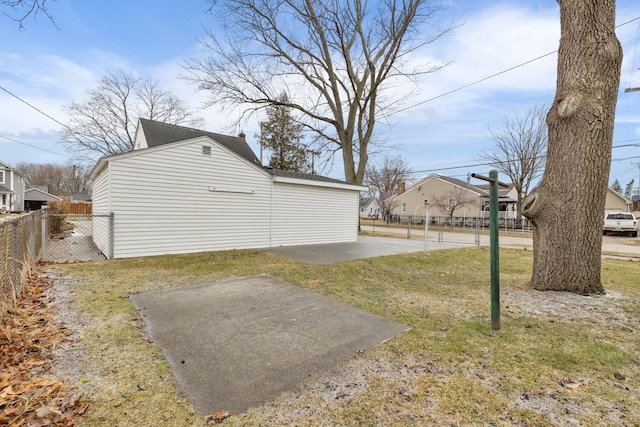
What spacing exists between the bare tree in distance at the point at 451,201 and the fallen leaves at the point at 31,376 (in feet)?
101

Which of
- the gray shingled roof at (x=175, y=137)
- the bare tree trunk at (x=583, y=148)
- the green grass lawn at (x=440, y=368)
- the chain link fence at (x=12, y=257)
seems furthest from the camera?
the gray shingled roof at (x=175, y=137)

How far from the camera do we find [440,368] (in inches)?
90.4

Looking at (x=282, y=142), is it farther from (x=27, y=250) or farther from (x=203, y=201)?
(x=27, y=250)

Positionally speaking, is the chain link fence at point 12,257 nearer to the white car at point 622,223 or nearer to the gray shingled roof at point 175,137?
the gray shingled roof at point 175,137

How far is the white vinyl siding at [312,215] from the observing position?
9539 millimetres

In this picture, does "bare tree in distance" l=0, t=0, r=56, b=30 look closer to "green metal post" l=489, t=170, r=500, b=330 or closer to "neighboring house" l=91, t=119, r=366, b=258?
"neighboring house" l=91, t=119, r=366, b=258

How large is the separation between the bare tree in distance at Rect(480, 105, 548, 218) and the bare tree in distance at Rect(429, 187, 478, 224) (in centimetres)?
498

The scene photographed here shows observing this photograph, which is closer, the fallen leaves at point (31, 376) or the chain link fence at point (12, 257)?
the fallen leaves at point (31, 376)

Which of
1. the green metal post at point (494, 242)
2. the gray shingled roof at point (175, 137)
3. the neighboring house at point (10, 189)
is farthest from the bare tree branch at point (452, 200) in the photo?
the neighboring house at point (10, 189)

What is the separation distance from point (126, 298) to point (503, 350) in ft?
14.9

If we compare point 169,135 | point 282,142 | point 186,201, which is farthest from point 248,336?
point 282,142

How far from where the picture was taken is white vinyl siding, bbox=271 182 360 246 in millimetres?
9539

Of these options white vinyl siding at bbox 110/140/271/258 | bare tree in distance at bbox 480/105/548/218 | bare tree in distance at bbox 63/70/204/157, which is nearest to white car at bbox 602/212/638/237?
bare tree in distance at bbox 480/105/548/218

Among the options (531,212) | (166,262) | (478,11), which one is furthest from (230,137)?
(531,212)
